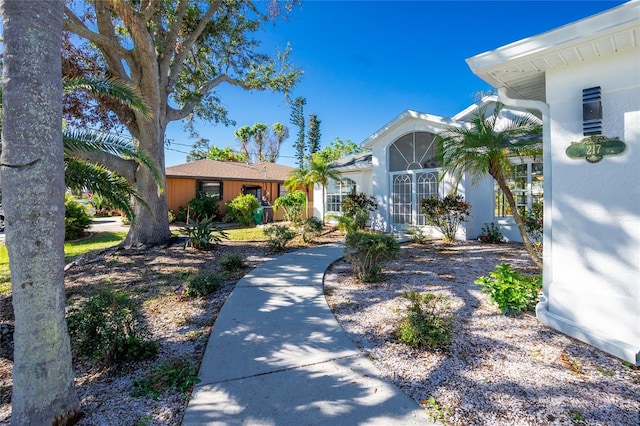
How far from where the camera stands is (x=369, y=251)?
18.4 ft

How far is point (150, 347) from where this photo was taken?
3340mm

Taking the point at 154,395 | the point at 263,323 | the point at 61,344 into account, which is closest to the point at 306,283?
the point at 263,323

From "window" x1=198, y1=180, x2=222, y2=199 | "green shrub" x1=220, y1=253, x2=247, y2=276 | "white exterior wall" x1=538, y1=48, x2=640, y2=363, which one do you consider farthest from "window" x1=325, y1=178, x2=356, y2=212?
"white exterior wall" x1=538, y1=48, x2=640, y2=363

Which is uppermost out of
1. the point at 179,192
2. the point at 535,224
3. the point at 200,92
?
the point at 200,92

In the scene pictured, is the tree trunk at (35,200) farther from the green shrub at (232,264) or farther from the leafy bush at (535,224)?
the leafy bush at (535,224)

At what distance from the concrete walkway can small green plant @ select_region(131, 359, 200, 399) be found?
0.10m

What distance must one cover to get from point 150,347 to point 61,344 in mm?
1156

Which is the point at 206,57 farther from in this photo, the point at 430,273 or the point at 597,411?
the point at 597,411

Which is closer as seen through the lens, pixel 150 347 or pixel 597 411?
pixel 597 411

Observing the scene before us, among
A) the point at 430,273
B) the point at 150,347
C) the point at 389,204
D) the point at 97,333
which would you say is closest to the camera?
the point at 97,333

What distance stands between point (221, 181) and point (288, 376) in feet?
60.6

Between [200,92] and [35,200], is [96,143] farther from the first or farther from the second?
[200,92]

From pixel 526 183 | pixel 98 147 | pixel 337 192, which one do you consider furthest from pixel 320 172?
pixel 98 147

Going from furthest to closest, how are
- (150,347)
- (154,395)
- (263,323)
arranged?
(263,323) → (150,347) → (154,395)
